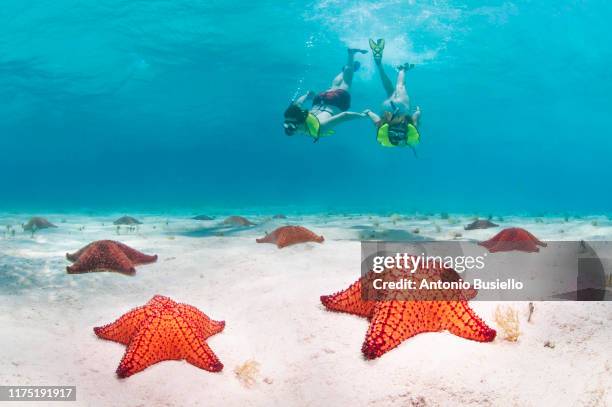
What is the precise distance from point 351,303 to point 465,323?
1196 mm

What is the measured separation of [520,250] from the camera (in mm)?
7340

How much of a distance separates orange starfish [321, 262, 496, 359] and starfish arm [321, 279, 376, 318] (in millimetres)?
267

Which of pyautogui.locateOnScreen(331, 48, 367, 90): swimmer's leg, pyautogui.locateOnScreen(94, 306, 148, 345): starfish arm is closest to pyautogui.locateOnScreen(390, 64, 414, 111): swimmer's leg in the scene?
pyautogui.locateOnScreen(331, 48, 367, 90): swimmer's leg

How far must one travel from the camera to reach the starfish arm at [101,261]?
6.56 m

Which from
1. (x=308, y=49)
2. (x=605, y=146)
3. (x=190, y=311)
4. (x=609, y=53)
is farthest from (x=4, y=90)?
(x=605, y=146)

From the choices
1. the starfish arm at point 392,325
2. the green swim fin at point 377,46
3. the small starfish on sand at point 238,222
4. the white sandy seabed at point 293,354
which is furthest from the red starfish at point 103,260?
the green swim fin at point 377,46

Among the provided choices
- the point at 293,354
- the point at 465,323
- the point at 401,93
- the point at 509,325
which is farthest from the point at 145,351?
the point at 401,93

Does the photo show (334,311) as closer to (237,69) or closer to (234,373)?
(234,373)

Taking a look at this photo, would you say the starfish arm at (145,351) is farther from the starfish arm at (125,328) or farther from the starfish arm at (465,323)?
the starfish arm at (465,323)

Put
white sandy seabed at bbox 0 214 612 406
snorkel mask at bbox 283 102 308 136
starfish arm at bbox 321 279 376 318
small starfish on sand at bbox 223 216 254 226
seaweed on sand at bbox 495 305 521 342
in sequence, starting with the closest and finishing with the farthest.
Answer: white sandy seabed at bbox 0 214 612 406 → seaweed on sand at bbox 495 305 521 342 → starfish arm at bbox 321 279 376 318 → snorkel mask at bbox 283 102 308 136 → small starfish on sand at bbox 223 216 254 226

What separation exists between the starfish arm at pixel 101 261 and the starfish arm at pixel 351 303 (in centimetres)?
385

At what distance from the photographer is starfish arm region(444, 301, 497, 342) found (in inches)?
144

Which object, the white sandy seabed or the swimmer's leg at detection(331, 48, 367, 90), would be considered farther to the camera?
the swimmer's leg at detection(331, 48, 367, 90)

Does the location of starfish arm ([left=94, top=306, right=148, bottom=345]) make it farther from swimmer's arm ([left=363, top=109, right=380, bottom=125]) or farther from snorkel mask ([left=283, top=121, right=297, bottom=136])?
swimmer's arm ([left=363, top=109, right=380, bottom=125])
